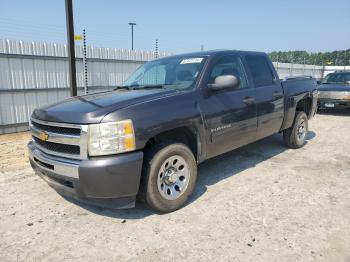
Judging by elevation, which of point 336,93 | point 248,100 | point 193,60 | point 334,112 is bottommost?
point 334,112

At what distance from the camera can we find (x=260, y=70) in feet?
17.1

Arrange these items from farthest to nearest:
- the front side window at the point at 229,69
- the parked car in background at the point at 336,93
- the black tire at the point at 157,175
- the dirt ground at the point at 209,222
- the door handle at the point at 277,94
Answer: the parked car in background at the point at 336,93 < the door handle at the point at 277,94 < the front side window at the point at 229,69 < the black tire at the point at 157,175 < the dirt ground at the point at 209,222

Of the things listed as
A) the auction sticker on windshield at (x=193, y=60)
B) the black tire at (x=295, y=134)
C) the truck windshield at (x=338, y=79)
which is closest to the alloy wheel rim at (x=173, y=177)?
the auction sticker on windshield at (x=193, y=60)

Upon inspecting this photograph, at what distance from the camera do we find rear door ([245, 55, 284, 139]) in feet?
16.1

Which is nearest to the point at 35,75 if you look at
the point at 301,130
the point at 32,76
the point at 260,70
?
the point at 32,76

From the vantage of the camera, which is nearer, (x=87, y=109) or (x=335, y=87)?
(x=87, y=109)

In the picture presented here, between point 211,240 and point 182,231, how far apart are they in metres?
0.33

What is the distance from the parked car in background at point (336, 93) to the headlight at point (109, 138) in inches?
391

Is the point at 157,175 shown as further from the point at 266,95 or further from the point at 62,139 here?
the point at 266,95

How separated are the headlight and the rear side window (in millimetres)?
2747

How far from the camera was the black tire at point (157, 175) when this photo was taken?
10.7ft

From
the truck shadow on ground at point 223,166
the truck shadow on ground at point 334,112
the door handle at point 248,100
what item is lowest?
the truck shadow on ground at point 334,112

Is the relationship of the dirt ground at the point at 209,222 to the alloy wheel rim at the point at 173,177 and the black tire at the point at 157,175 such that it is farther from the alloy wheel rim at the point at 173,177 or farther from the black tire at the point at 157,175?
the alloy wheel rim at the point at 173,177

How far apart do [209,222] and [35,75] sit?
292 inches
